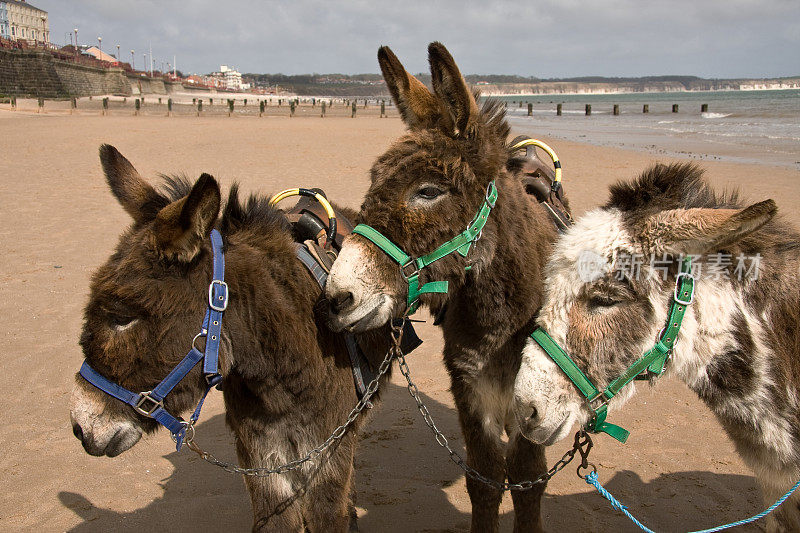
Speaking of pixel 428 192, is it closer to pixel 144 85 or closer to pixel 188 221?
pixel 188 221

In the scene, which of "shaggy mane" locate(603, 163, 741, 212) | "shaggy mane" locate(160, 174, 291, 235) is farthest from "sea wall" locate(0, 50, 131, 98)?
"shaggy mane" locate(603, 163, 741, 212)

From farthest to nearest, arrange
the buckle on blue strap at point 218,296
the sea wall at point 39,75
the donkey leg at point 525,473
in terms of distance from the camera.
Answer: the sea wall at point 39,75 < the donkey leg at point 525,473 < the buckle on blue strap at point 218,296

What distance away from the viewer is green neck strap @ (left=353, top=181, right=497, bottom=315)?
2.71 metres

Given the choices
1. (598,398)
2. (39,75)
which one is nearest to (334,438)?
(598,398)

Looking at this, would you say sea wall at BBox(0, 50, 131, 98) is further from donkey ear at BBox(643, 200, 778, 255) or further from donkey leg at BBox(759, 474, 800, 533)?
donkey leg at BBox(759, 474, 800, 533)

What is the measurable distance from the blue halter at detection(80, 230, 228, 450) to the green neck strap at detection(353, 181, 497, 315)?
2.29 ft

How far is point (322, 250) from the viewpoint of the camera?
3.18m

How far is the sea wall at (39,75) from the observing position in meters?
55.1

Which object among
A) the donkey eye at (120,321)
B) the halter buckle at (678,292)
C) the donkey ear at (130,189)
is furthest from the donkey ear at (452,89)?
the donkey eye at (120,321)

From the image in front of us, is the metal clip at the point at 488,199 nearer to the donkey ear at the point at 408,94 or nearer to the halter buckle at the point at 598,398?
the donkey ear at the point at 408,94

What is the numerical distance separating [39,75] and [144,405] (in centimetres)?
6815

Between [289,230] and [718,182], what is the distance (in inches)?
538

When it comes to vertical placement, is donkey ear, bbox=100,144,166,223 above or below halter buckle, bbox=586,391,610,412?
above

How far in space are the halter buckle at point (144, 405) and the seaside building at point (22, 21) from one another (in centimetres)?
11023
